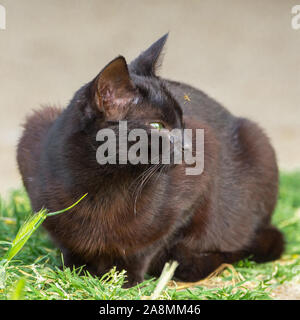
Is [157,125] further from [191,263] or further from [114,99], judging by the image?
[191,263]

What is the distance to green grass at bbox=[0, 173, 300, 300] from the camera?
1.32m

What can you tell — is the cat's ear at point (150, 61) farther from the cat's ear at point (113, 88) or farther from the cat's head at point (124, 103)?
the cat's ear at point (113, 88)

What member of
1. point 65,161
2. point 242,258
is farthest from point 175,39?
point 65,161

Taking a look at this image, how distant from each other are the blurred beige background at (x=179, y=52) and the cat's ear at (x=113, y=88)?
2.77 meters

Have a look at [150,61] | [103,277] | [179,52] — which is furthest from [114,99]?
[179,52]

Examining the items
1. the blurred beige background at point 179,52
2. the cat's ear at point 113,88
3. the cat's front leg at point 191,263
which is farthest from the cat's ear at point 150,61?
the blurred beige background at point 179,52

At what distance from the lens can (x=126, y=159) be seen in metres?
1.39

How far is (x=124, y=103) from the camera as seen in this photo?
1.40 meters

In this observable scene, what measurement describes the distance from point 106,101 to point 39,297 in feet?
1.75

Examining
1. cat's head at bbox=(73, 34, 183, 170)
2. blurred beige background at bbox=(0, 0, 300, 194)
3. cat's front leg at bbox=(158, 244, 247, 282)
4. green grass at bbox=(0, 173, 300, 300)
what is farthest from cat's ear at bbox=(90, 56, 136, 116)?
blurred beige background at bbox=(0, 0, 300, 194)

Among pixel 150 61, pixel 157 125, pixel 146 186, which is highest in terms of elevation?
pixel 150 61

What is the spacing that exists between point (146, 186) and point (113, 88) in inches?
12.8

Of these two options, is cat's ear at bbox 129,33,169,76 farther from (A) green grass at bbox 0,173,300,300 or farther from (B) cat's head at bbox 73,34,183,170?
(A) green grass at bbox 0,173,300,300
